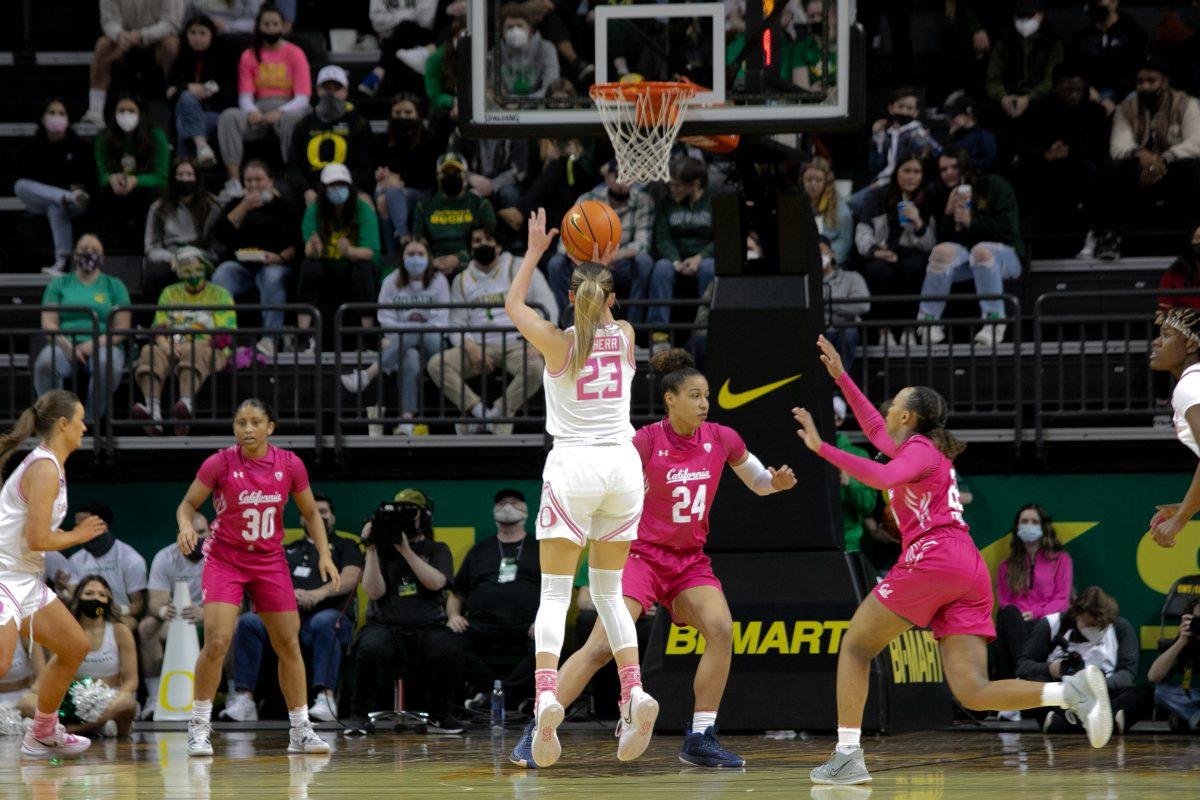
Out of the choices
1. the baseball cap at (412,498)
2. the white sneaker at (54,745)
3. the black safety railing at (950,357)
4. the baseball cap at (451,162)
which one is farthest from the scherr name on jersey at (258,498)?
the baseball cap at (451,162)

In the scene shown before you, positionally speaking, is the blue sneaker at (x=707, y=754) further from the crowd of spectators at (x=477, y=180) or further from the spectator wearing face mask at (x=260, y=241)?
the spectator wearing face mask at (x=260, y=241)

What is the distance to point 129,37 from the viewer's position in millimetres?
19969

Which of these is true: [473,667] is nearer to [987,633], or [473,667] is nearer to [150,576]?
[150,576]

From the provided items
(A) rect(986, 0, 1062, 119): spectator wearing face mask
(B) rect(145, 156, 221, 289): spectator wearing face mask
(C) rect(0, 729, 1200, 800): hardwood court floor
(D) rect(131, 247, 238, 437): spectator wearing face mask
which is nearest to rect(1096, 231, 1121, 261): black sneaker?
(A) rect(986, 0, 1062, 119): spectator wearing face mask

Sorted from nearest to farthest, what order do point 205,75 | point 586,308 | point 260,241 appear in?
point 586,308 < point 260,241 < point 205,75

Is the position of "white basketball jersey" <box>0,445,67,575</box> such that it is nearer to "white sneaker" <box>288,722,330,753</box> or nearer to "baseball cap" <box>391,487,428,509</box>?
"white sneaker" <box>288,722,330,753</box>

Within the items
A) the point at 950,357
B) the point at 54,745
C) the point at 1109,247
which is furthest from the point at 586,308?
the point at 1109,247

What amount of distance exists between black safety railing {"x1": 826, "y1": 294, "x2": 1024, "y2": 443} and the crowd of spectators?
0.12 meters

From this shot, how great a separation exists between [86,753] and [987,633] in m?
5.96

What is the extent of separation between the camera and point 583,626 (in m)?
14.1

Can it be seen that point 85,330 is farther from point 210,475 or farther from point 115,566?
point 210,475

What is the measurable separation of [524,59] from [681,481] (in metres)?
5.29

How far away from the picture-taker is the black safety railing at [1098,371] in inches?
584

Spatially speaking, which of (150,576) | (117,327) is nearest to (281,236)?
(117,327)
